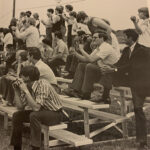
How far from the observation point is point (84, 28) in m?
2.26

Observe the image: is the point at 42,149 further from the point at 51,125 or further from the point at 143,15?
the point at 143,15

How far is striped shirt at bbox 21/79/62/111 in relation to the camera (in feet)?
7.37

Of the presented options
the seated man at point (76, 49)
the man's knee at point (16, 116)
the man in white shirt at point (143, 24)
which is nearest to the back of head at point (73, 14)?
the seated man at point (76, 49)

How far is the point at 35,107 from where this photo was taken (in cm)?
225

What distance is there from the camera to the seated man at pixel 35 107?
2.22m

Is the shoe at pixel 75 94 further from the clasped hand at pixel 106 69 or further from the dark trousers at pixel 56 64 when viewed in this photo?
the clasped hand at pixel 106 69

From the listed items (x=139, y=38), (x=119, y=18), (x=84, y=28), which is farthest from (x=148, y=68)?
(x=84, y=28)

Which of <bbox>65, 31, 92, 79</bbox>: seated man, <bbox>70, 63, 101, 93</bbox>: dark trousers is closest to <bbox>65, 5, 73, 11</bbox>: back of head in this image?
<bbox>65, 31, 92, 79</bbox>: seated man

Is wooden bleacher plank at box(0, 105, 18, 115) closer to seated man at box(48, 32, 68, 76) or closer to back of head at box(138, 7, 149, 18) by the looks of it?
seated man at box(48, 32, 68, 76)

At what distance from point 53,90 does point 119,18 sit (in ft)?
2.21

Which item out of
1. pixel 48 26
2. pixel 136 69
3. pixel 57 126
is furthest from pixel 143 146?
pixel 48 26

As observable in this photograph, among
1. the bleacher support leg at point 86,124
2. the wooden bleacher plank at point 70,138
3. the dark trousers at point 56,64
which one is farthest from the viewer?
the dark trousers at point 56,64

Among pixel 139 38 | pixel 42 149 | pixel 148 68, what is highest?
pixel 139 38

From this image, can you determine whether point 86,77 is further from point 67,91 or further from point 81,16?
point 81,16
